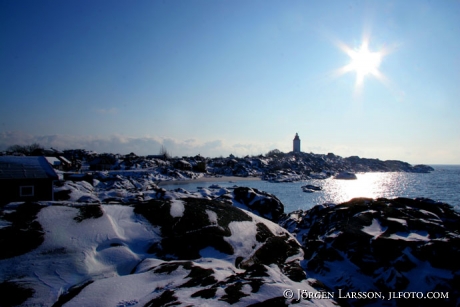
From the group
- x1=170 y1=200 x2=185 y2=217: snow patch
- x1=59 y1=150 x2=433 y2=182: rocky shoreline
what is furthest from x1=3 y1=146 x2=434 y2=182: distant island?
x1=170 y1=200 x2=185 y2=217: snow patch

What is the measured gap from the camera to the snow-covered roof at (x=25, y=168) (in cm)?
1953

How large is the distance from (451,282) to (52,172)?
26697mm

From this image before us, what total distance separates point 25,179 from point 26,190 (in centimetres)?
92

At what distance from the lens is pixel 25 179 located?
1992cm

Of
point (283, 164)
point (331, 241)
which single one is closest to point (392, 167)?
point (283, 164)

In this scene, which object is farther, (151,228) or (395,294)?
(151,228)

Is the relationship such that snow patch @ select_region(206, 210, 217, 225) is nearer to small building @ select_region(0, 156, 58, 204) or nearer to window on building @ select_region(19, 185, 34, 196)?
small building @ select_region(0, 156, 58, 204)

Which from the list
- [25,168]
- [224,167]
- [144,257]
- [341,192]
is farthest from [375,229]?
[224,167]

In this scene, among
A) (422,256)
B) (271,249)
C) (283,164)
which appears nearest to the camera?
(422,256)

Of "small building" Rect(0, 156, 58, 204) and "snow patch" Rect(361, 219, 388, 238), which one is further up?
"small building" Rect(0, 156, 58, 204)

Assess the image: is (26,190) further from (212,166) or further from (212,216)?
(212,166)

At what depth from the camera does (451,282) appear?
8344mm

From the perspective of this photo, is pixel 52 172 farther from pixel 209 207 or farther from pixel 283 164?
pixel 283 164

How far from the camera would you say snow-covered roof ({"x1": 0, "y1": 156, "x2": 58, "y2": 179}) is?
64.1 feet
